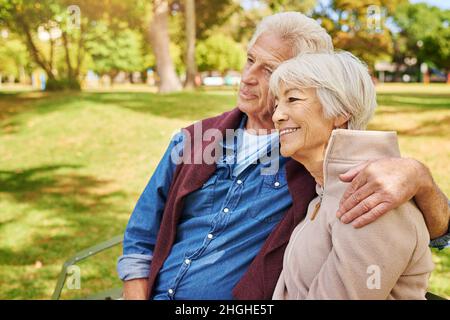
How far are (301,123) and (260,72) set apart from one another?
0.53 m

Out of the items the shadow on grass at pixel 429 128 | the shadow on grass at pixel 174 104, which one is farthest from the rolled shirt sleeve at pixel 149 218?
the shadow on grass at pixel 174 104

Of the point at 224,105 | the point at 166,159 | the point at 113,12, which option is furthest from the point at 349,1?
the point at 166,159

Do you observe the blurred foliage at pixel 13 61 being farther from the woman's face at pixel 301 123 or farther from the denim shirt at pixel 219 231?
the woman's face at pixel 301 123

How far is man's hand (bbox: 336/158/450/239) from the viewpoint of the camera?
4.12ft

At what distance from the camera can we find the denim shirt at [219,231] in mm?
1937

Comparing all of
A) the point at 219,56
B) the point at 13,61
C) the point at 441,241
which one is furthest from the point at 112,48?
the point at 219,56

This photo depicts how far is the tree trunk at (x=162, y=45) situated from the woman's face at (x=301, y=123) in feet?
47.3

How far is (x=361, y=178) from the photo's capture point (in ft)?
4.33

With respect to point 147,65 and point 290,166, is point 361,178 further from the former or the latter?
point 147,65

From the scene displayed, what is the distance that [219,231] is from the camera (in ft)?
6.52

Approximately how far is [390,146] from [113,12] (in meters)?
15.1

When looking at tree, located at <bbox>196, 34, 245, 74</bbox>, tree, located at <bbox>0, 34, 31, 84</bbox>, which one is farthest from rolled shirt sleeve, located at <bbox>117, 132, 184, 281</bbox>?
tree, located at <bbox>196, 34, 245, 74</bbox>
